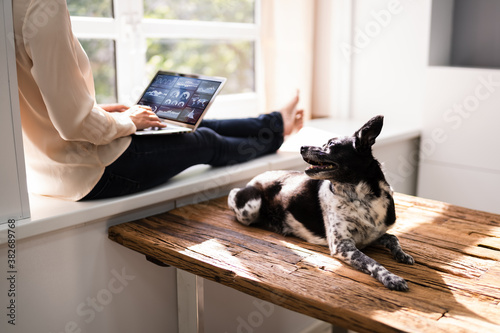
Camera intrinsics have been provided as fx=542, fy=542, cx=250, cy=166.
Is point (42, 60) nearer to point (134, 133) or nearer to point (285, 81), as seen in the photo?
point (134, 133)

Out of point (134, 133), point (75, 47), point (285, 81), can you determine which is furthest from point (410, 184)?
point (75, 47)

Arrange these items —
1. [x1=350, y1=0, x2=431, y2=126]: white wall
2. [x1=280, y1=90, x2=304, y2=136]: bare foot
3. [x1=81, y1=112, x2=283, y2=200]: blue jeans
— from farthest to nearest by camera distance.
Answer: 1. [x1=350, y1=0, x2=431, y2=126]: white wall
2. [x1=280, y1=90, x2=304, y2=136]: bare foot
3. [x1=81, y1=112, x2=283, y2=200]: blue jeans

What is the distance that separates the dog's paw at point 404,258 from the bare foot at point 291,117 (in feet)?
2.78

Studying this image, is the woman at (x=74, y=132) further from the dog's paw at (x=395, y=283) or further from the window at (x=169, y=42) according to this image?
the dog's paw at (x=395, y=283)

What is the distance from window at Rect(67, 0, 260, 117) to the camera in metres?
2.19

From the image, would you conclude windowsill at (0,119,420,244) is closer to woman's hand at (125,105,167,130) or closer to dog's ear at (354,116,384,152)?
woman's hand at (125,105,167,130)

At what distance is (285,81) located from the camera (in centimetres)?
267

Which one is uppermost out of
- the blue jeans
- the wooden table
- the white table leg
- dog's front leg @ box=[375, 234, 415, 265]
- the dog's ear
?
the dog's ear

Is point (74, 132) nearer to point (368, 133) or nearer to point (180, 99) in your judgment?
point (180, 99)

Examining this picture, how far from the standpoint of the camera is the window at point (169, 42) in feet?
7.18

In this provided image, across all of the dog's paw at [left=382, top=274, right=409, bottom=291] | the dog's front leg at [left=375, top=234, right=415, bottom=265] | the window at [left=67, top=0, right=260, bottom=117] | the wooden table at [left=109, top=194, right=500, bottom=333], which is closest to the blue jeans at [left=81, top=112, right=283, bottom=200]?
the wooden table at [left=109, top=194, right=500, bottom=333]

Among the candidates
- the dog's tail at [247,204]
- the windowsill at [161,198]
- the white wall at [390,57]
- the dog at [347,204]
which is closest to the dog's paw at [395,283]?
the dog at [347,204]

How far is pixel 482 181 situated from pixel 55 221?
1.85 metres

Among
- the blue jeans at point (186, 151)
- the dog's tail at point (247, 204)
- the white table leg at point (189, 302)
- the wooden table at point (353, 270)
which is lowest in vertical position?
the white table leg at point (189, 302)
